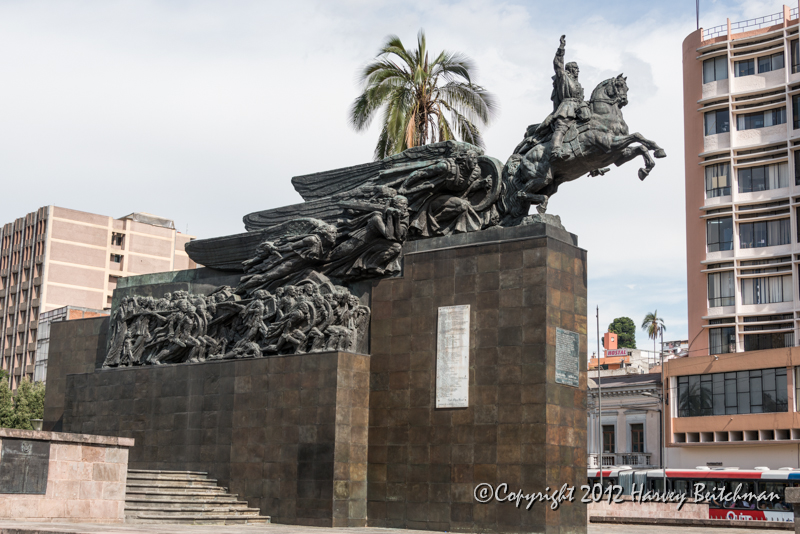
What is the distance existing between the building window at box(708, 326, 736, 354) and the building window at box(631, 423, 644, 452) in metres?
6.57

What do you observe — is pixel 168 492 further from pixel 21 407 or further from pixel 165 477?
pixel 21 407

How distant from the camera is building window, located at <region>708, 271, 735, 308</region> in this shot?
53.6 meters

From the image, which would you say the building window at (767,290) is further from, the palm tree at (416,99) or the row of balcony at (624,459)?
the palm tree at (416,99)

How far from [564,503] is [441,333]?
4.37 metres

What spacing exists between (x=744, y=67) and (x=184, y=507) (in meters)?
47.4

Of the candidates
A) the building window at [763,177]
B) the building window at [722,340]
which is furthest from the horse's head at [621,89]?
the building window at [763,177]

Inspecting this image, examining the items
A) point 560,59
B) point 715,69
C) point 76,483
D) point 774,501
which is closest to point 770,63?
point 715,69

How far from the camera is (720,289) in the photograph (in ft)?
177

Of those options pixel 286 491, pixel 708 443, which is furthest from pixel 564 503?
pixel 708 443

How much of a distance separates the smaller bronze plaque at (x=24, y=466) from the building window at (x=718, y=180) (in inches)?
1835

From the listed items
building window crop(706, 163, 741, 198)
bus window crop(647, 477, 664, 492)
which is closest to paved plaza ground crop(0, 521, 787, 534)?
bus window crop(647, 477, 664, 492)

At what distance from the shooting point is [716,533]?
22.8 m

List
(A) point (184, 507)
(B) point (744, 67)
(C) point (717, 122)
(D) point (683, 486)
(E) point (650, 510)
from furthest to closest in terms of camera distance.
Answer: (C) point (717, 122) < (B) point (744, 67) < (D) point (683, 486) < (E) point (650, 510) < (A) point (184, 507)

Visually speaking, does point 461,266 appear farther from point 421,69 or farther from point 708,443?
point 708,443
